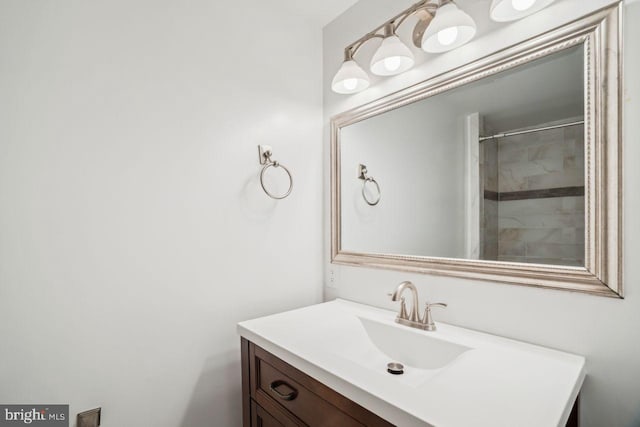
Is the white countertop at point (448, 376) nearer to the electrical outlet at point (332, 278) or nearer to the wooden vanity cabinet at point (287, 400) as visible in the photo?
the wooden vanity cabinet at point (287, 400)

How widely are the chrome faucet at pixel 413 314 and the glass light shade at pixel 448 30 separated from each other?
86 cm

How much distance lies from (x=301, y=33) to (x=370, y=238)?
1.13 meters

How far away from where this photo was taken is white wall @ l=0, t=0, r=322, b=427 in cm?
96

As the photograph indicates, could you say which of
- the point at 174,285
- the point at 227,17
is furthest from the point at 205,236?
the point at 227,17

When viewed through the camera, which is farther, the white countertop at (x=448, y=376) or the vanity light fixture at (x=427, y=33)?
the vanity light fixture at (x=427, y=33)

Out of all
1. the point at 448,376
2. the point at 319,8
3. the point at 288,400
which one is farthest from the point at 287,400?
the point at 319,8

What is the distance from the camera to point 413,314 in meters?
1.16

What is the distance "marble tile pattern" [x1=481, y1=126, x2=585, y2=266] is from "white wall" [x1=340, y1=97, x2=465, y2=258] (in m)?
0.14

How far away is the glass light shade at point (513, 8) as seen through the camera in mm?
907

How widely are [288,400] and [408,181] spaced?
957mm

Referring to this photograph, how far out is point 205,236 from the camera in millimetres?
1299

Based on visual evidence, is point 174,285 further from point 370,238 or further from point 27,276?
point 370,238

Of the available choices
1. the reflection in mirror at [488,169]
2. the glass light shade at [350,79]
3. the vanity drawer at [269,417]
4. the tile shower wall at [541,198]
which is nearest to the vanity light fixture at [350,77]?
the glass light shade at [350,79]

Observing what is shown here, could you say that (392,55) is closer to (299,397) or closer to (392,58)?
(392,58)
